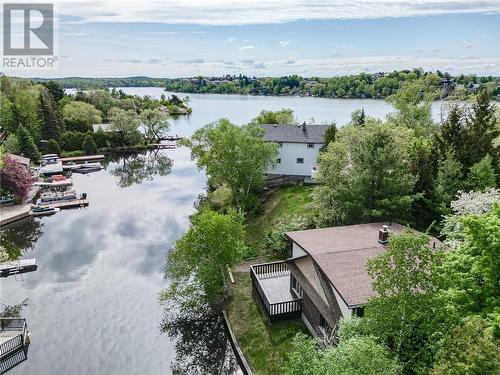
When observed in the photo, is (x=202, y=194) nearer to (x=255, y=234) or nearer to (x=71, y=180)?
(x=255, y=234)

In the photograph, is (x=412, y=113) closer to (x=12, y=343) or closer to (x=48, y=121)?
(x=12, y=343)

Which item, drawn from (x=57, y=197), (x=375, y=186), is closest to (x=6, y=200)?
(x=57, y=197)

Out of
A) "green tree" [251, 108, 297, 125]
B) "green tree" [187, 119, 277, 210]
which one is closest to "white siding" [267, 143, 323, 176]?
"green tree" [187, 119, 277, 210]

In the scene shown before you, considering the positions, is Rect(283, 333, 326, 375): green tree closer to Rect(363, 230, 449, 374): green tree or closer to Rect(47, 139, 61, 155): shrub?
Rect(363, 230, 449, 374): green tree

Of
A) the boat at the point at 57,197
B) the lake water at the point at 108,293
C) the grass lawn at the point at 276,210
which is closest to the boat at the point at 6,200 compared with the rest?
the boat at the point at 57,197

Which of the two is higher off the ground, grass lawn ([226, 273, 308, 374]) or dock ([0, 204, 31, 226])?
dock ([0, 204, 31, 226])

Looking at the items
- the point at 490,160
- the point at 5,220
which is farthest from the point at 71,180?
the point at 490,160

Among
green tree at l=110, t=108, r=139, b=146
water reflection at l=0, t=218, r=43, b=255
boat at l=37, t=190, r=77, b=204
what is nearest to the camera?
water reflection at l=0, t=218, r=43, b=255

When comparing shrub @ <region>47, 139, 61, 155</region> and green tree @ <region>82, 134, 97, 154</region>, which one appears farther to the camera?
green tree @ <region>82, 134, 97, 154</region>
